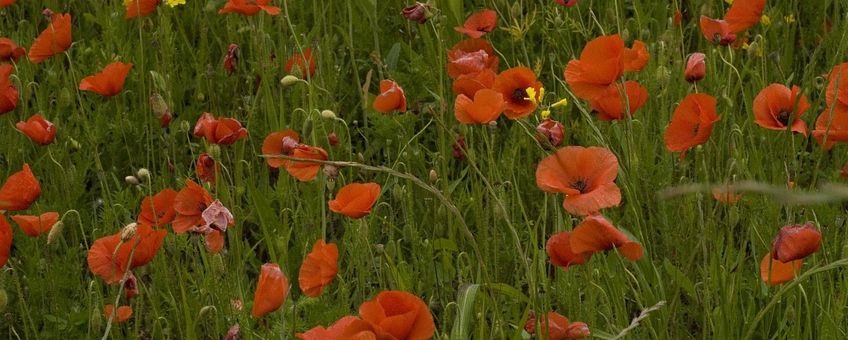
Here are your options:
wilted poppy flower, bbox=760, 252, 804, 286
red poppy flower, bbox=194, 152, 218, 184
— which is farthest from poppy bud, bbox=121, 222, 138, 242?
wilted poppy flower, bbox=760, 252, 804, 286

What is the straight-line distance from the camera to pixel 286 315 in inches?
71.6

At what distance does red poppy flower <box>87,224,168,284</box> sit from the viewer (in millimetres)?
1709

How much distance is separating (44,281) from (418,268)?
0.63 metres

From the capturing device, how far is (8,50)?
2.57 meters

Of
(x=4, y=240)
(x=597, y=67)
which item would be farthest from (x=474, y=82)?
(x=4, y=240)

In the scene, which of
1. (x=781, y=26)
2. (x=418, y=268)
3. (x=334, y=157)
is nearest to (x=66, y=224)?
(x=334, y=157)

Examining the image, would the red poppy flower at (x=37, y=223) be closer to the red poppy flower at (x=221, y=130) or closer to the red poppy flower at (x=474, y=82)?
the red poppy flower at (x=221, y=130)

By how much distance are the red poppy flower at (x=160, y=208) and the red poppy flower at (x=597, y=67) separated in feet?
2.03

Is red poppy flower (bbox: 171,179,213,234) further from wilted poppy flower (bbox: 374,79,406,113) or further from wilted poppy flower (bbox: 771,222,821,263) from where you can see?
wilted poppy flower (bbox: 771,222,821,263)

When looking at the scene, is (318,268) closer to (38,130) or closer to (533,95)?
(533,95)

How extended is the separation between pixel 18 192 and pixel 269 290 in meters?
0.70

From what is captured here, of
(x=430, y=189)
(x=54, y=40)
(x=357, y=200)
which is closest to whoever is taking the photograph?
(x=430, y=189)

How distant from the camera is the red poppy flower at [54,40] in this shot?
2477 mm

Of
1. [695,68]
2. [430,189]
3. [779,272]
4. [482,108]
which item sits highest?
[430,189]
